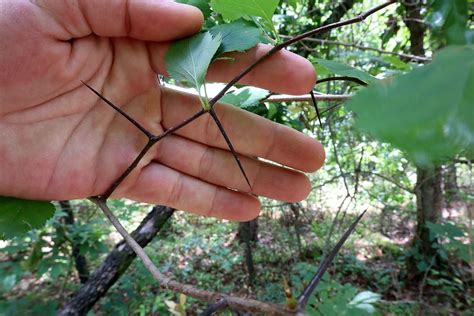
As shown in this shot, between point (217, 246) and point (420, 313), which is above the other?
point (217, 246)

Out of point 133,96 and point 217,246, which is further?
point 217,246

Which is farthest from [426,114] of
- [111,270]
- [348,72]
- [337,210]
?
[337,210]

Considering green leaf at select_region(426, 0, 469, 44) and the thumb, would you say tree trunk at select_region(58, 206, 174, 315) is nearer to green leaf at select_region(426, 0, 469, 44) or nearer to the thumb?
the thumb

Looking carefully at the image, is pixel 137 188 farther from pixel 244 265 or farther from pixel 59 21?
pixel 244 265

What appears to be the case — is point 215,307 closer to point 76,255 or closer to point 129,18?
point 129,18

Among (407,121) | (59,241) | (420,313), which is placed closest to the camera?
(407,121)

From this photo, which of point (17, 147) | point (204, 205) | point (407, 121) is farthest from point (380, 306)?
point (407, 121)

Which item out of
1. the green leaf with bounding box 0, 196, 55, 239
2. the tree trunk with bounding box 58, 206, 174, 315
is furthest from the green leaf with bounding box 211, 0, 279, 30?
the tree trunk with bounding box 58, 206, 174, 315
